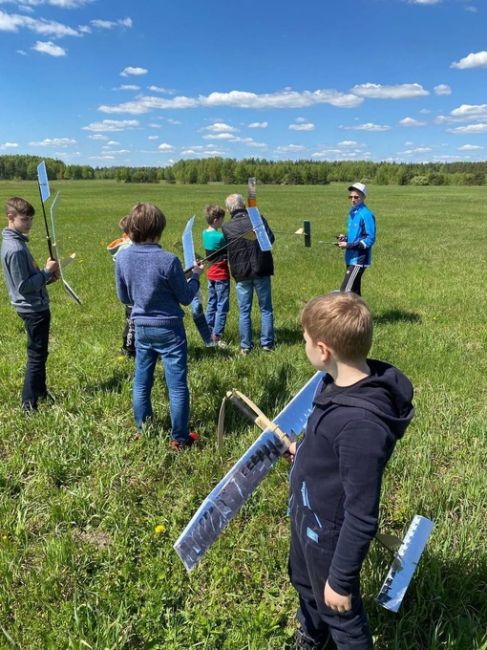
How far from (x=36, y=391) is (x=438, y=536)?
394 cm

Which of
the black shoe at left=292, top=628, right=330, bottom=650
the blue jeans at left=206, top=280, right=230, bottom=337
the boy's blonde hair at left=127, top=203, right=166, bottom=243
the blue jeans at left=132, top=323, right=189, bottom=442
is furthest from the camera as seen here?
the blue jeans at left=206, top=280, right=230, bottom=337

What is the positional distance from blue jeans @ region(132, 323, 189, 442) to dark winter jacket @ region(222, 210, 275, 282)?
8.74 feet

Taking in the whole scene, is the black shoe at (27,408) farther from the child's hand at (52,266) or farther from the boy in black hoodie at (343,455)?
the boy in black hoodie at (343,455)

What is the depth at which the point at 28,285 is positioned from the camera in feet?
14.4

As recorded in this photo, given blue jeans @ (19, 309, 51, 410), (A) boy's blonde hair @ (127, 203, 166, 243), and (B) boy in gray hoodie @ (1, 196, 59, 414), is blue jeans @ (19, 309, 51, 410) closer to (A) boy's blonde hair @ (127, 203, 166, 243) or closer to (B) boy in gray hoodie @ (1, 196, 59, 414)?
A: (B) boy in gray hoodie @ (1, 196, 59, 414)

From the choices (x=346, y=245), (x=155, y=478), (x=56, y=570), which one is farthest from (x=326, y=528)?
(x=346, y=245)

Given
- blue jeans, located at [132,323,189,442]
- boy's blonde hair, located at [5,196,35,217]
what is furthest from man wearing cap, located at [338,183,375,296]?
boy's blonde hair, located at [5,196,35,217]

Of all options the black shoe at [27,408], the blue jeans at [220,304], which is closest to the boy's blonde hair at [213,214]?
the blue jeans at [220,304]

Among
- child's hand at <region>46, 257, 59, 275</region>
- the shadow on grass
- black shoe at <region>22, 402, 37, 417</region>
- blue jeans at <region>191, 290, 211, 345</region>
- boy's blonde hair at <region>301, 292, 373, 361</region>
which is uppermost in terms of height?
boy's blonde hair at <region>301, 292, 373, 361</region>

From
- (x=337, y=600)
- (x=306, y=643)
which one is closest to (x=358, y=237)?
(x=306, y=643)

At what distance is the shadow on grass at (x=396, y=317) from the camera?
830cm

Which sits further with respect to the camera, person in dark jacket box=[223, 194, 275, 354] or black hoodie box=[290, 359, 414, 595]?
person in dark jacket box=[223, 194, 275, 354]

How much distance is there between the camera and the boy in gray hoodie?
4.31m

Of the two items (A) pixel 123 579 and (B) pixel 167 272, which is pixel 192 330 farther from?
(A) pixel 123 579
